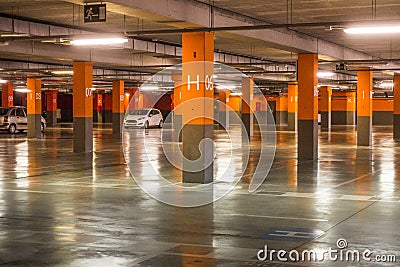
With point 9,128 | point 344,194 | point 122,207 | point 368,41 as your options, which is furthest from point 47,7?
point 9,128

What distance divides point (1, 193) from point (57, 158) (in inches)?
348

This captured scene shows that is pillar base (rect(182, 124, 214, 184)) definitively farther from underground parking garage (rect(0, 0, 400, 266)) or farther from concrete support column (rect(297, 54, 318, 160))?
concrete support column (rect(297, 54, 318, 160))

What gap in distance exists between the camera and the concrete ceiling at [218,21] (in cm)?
1380

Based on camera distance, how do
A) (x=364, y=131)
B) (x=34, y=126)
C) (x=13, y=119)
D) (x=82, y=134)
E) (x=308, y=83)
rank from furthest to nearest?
(x=13, y=119)
(x=34, y=126)
(x=364, y=131)
(x=82, y=134)
(x=308, y=83)

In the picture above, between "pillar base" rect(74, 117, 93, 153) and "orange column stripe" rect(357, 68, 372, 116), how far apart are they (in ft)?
38.6

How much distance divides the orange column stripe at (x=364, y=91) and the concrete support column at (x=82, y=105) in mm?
11667

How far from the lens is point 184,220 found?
9.51 metres

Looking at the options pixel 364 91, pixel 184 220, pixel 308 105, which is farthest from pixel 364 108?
pixel 184 220

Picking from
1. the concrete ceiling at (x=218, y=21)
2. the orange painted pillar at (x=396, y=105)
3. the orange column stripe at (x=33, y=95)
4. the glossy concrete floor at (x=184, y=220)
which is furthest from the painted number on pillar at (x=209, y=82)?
the orange painted pillar at (x=396, y=105)

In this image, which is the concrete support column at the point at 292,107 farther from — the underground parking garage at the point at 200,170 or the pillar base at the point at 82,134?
the pillar base at the point at 82,134

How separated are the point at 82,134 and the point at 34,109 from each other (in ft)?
37.7

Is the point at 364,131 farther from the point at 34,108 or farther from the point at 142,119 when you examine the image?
the point at 142,119

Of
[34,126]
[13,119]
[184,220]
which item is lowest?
[184,220]

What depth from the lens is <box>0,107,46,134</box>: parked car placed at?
1495 inches
